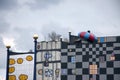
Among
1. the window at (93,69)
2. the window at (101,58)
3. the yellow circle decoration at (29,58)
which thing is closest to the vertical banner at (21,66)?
the yellow circle decoration at (29,58)

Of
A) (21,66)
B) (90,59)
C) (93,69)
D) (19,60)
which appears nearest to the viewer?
(93,69)

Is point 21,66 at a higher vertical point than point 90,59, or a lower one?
lower

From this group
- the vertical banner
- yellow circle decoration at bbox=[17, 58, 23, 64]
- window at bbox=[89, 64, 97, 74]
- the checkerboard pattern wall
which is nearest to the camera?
the checkerboard pattern wall

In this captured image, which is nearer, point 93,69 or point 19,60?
point 93,69

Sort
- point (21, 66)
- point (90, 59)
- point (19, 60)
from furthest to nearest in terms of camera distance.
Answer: point (19, 60) → point (21, 66) → point (90, 59)

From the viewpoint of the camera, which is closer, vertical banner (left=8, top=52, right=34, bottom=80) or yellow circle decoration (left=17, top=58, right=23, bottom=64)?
vertical banner (left=8, top=52, right=34, bottom=80)

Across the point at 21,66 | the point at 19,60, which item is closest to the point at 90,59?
the point at 21,66

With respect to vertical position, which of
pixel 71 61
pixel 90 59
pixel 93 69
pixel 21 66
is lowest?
pixel 93 69

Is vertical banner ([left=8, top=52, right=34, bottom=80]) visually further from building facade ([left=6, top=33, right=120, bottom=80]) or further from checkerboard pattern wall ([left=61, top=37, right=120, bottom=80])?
checkerboard pattern wall ([left=61, top=37, right=120, bottom=80])

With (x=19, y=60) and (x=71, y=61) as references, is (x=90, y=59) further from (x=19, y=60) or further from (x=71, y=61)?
(x=19, y=60)

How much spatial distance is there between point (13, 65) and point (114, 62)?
7446mm

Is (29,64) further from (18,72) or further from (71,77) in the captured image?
(71,77)

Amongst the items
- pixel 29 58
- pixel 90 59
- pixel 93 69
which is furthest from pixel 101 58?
pixel 29 58

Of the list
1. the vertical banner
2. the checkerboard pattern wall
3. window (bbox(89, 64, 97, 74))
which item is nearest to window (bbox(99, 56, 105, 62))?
the checkerboard pattern wall
